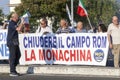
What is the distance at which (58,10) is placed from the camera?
198 ft

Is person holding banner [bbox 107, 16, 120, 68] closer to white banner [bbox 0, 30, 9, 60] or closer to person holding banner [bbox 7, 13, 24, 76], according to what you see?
person holding banner [bbox 7, 13, 24, 76]

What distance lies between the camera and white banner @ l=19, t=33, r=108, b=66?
1487 centimetres

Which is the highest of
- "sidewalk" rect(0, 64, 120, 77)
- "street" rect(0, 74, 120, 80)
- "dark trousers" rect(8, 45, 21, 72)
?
"dark trousers" rect(8, 45, 21, 72)

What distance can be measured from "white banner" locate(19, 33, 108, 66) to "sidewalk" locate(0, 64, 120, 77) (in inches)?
17.3

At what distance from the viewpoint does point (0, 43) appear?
16.6 metres

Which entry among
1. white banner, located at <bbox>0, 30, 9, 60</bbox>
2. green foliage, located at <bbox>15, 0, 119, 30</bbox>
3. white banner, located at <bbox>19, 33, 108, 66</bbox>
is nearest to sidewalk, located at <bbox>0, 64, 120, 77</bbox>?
white banner, located at <bbox>19, 33, 108, 66</bbox>

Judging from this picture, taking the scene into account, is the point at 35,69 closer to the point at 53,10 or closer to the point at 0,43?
the point at 0,43

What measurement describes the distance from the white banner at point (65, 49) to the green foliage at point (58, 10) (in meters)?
42.7

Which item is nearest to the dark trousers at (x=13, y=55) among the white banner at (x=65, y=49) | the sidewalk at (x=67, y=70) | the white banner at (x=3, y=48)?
the sidewalk at (x=67, y=70)

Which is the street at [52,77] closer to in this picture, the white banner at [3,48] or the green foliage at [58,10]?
the white banner at [3,48]

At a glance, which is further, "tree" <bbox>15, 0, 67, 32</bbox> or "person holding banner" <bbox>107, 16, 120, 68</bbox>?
"tree" <bbox>15, 0, 67, 32</bbox>

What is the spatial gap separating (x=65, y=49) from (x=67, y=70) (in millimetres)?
899

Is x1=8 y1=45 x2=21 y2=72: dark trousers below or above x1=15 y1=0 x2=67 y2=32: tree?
below

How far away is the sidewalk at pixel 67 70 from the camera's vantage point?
14.2m
